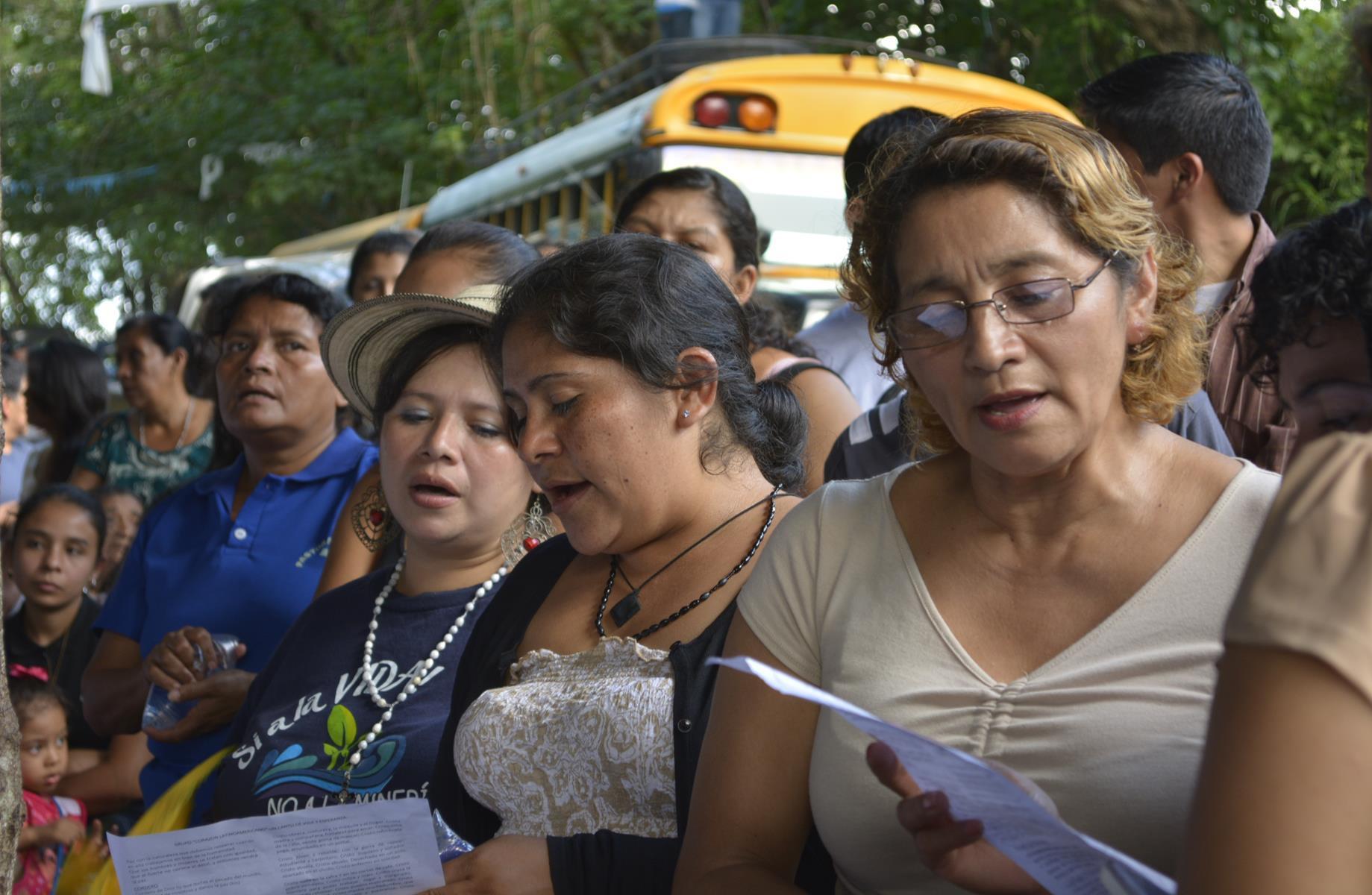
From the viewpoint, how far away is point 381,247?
582cm

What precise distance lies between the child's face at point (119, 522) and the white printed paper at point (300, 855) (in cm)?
425

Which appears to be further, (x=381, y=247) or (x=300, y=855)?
(x=381, y=247)

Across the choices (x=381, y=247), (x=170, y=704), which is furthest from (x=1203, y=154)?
(x=381, y=247)

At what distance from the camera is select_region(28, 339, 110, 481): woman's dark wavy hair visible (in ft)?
26.1

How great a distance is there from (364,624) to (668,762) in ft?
3.48

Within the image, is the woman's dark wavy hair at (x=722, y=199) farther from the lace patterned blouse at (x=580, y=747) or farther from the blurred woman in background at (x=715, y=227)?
the lace patterned blouse at (x=580, y=747)

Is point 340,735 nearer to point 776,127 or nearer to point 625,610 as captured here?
point 625,610

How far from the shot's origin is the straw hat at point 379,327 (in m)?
3.21

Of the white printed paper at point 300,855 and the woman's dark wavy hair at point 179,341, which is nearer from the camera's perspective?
→ the white printed paper at point 300,855

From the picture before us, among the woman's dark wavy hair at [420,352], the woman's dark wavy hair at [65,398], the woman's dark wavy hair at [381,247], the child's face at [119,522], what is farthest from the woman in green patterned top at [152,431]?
the woman's dark wavy hair at [420,352]

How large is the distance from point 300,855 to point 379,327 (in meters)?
1.40

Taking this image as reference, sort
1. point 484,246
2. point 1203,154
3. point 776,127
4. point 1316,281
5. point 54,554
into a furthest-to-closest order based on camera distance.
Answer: point 776,127, point 54,554, point 484,246, point 1203,154, point 1316,281

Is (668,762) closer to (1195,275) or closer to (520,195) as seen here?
(1195,275)

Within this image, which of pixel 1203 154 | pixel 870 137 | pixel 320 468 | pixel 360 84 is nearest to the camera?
pixel 1203 154
